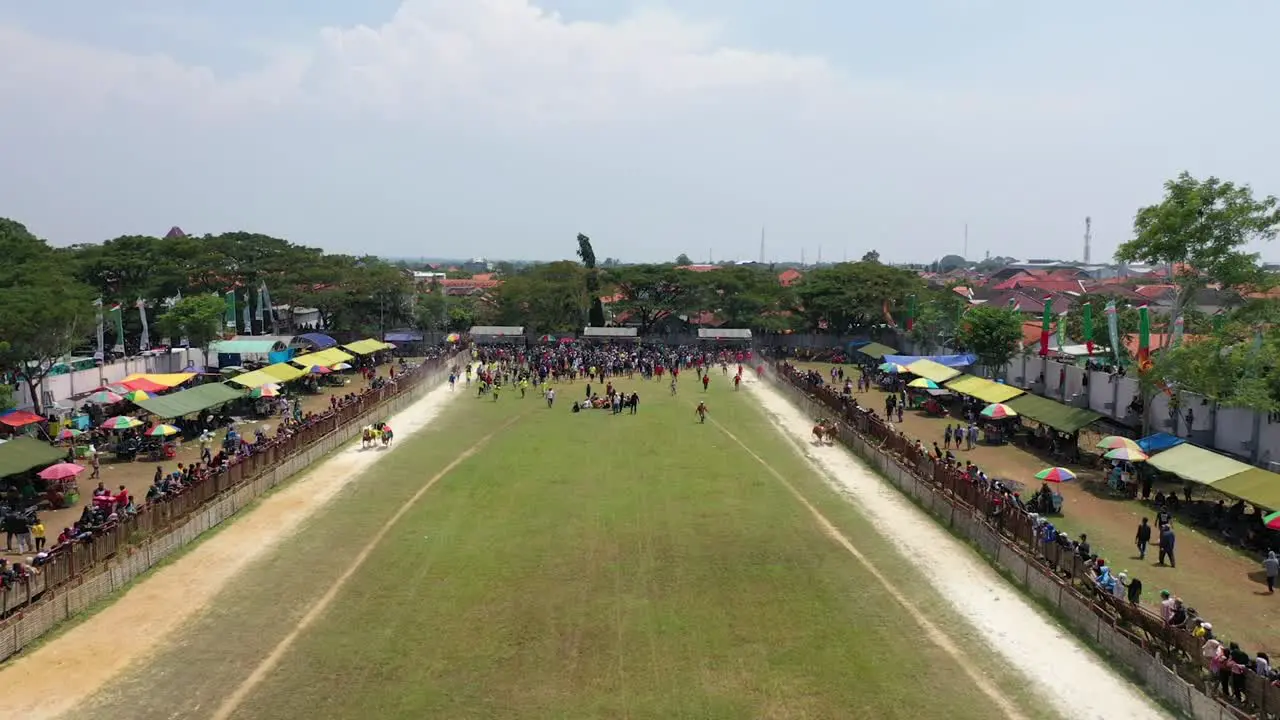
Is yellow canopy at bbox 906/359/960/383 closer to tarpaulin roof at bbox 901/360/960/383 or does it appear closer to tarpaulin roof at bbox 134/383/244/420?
tarpaulin roof at bbox 901/360/960/383

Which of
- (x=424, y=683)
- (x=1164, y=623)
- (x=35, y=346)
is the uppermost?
(x=35, y=346)

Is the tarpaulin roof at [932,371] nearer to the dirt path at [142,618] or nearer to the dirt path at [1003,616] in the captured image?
the dirt path at [1003,616]

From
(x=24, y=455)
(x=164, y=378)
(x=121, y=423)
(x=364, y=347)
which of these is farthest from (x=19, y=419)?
(x=364, y=347)

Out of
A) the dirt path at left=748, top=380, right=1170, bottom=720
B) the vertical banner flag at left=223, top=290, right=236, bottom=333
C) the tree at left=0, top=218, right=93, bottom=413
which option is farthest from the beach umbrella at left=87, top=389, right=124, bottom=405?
the dirt path at left=748, top=380, right=1170, bottom=720

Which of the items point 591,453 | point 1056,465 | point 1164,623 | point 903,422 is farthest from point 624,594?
point 903,422

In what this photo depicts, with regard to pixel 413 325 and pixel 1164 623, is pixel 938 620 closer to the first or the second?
pixel 1164 623
